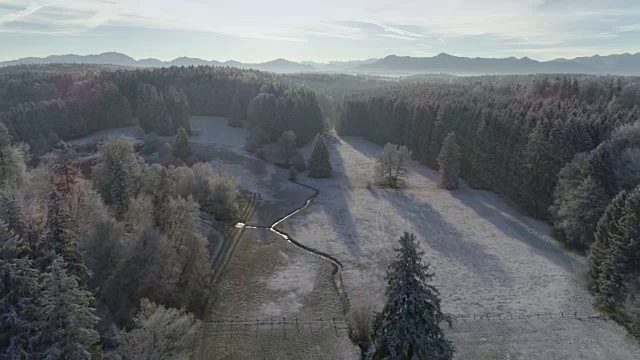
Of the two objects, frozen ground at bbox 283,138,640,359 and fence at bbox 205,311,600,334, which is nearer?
frozen ground at bbox 283,138,640,359

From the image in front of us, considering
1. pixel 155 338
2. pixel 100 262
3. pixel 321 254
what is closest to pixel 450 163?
pixel 321 254

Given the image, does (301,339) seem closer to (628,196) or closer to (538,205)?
(628,196)

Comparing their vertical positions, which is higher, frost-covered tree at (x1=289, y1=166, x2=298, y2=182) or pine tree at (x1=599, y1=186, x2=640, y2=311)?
pine tree at (x1=599, y1=186, x2=640, y2=311)

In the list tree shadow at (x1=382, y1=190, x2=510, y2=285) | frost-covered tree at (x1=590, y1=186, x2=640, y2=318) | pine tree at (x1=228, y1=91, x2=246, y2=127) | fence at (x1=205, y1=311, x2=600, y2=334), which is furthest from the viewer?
pine tree at (x1=228, y1=91, x2=246, y2=127)

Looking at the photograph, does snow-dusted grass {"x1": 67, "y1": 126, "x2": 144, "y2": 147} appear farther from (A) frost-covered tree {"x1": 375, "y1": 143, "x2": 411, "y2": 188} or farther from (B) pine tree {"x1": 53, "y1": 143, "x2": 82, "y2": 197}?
(A) frost-covered tree {"x1": 375, "y1": 143, "x2": 411, "y2": 188}

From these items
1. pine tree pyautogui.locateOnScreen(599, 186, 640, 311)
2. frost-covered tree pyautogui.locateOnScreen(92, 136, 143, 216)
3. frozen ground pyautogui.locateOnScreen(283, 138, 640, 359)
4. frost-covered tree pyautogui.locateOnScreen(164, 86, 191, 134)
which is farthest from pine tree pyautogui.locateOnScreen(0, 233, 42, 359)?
frost-covered tree pyautogui.locateOnScreen(164, 86, 191, 134)

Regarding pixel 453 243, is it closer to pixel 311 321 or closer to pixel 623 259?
pixel 623 259

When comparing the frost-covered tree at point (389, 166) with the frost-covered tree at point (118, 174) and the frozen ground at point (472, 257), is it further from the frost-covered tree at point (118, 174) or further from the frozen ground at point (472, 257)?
the frost-covered tree at point (118, 174)
